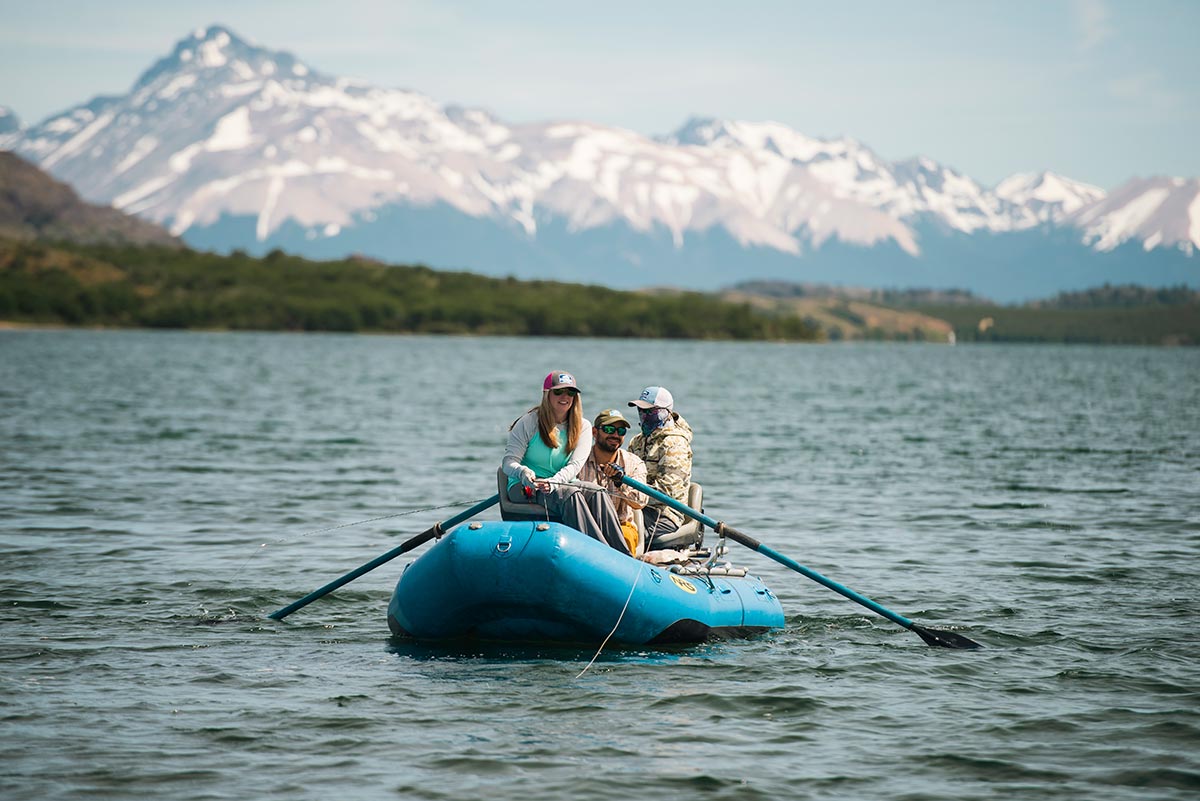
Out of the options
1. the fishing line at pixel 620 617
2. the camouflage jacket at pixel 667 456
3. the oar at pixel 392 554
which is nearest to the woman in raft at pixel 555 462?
the fishing line at pixel 620 617

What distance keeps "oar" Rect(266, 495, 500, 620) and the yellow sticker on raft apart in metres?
1.99

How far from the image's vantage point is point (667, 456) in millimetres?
15219

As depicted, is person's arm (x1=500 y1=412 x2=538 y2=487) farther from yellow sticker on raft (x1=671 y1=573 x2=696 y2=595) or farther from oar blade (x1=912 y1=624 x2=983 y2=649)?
oar blade (x1=912 y1=624 x2=983 y2=649)

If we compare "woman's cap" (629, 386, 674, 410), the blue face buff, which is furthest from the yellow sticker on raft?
"woman's cap" (629, 386, 674, 410)

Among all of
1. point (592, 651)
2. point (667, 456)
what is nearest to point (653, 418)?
point (667, 456)

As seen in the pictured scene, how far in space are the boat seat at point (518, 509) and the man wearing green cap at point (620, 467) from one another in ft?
2.06

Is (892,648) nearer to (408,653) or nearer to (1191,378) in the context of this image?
(408,653)

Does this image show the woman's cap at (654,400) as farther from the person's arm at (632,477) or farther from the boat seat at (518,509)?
the boat seat at (518,509)

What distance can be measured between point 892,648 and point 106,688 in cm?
803

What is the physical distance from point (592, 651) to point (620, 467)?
6.34 feet

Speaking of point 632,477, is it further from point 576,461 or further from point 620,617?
point 620,617

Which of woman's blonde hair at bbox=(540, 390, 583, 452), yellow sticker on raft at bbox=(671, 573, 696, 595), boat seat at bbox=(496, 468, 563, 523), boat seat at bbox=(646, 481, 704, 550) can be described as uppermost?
woman's blonde hair at bbox=(540, 390, 583, 452)

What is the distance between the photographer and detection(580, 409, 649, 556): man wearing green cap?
45.9 ft

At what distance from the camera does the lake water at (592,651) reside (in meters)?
10.9
